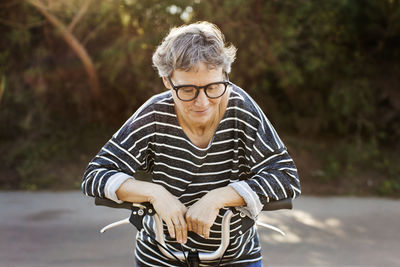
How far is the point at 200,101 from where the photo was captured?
4.39ft

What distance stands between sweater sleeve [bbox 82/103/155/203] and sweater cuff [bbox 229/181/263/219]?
12.7 inches

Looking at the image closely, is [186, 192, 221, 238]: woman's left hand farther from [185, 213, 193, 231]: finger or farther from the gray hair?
the gray hair

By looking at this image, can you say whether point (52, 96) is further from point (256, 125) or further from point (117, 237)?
point (256, 125)

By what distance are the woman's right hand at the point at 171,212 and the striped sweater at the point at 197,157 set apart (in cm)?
14

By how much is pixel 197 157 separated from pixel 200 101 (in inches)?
8.1

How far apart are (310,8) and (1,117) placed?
4.37 metres

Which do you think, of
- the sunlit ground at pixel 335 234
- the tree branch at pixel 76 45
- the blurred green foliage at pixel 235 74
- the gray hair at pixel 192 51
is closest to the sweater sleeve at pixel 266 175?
the gray hair at pixel 192 51

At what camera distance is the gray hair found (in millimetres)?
1308

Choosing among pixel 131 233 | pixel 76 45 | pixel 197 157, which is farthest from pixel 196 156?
pixel 76 45

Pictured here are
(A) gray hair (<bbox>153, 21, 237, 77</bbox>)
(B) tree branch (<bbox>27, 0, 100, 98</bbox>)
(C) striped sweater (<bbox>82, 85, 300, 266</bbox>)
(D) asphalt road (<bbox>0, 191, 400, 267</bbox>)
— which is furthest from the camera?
(B) tree branch (<bbox>27, 0, 100, 98</bbox>)

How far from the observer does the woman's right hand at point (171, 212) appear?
4.32 ft

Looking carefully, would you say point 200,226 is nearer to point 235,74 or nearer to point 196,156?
point 196,156

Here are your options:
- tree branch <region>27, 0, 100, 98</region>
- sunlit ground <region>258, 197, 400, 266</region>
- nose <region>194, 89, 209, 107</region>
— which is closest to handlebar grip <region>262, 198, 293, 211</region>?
nose <region>194, 89, 209, 107</region>

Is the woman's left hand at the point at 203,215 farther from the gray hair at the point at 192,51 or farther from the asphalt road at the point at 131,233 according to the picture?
the asphalt road at the point at 131,233
